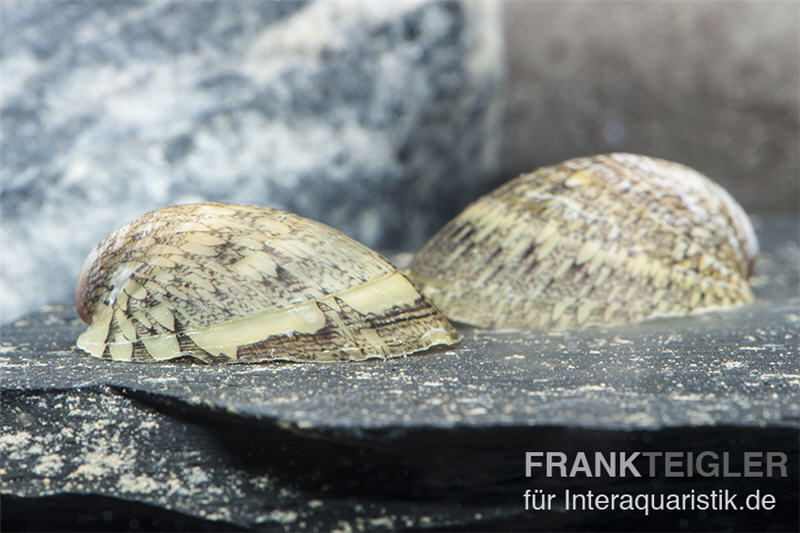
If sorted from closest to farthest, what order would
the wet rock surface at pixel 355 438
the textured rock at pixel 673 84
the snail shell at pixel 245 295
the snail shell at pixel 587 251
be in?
the wet rock surface at pixel 355 438 < the snail shell at pixel 245 295 < the snail shell at pixel 587 251 < the textured rock at pixel 673 84

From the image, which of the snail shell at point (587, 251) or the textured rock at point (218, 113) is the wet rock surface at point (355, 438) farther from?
the textured rock at point (218, 113)

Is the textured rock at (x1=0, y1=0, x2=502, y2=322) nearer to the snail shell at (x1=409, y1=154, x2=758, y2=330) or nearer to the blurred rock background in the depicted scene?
the blurred rock background

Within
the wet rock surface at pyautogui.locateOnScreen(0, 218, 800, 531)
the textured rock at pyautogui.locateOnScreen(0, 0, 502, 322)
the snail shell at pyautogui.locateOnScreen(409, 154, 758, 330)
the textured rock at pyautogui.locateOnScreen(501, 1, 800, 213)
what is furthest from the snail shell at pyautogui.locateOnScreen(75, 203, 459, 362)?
the textured rock at pyautogui.locateOnScreen(501, 1, 800, 213)

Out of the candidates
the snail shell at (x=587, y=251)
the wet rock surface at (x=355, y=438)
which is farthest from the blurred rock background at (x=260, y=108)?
the wet rock surface at (x=355, y=438)

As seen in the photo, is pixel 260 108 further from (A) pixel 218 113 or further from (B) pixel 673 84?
(B) pixel 673 84

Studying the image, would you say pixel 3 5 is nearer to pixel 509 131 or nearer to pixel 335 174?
pixel 335 174
